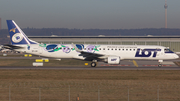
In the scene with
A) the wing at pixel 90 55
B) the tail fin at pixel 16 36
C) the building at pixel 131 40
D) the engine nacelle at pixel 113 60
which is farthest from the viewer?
the building at pixel 131 40

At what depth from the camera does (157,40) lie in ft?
283

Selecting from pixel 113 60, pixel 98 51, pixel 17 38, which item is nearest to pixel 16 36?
pixel 17 38

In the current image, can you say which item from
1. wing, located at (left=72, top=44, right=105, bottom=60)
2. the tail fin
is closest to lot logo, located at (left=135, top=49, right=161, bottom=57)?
wing, located at (left=72, top=44, right=105, bottom=60)

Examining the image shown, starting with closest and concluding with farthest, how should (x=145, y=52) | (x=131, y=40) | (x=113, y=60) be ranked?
(x=113, y=60) → (x=145, y=52) → (x=131, y=40)

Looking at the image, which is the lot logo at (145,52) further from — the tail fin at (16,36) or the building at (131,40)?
the building at (131,40)

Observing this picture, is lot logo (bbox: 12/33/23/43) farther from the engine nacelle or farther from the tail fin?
the engine nacelle

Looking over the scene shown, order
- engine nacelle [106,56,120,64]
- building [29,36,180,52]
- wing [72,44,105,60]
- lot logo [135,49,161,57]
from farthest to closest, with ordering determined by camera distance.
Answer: building [29,36,180,52] < lot logo [135,49,161,57] < wing [72,44,105,60] < engine nacelle [106,56,120,64]

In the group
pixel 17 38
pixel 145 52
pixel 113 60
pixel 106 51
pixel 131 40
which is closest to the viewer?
pixel 113 60

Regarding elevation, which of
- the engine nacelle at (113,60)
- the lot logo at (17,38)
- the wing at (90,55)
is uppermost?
the lot logo at (17,38)

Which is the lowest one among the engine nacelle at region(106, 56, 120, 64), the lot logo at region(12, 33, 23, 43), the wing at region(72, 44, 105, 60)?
the engine nacelle at region(106, 56, 120, 64)

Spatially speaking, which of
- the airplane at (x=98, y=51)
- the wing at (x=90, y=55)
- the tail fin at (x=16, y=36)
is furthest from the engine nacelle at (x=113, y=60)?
the tail fin at (x=16, y=36)

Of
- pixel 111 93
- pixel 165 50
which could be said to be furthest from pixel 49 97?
pixel 165 50

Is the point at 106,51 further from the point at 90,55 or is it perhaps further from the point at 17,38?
the point at 17,38

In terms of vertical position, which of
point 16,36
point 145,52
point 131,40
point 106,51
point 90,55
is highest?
point 131,40
